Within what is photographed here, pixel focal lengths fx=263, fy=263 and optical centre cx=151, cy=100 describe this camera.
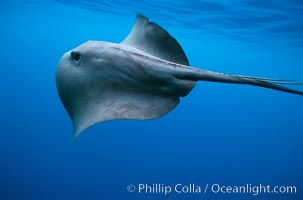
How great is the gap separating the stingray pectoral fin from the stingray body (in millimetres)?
13

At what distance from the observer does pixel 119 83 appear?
3.48 m

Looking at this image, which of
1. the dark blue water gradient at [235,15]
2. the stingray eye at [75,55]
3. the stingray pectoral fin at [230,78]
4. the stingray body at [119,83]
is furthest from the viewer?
the dark blue water gradient at [235,15]

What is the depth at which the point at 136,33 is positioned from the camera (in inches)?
173

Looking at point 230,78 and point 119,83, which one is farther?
point 119,83

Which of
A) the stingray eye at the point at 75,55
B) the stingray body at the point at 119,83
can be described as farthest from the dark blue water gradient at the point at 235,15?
the stingray eye at the point at 75,55

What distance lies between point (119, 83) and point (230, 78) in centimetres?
141

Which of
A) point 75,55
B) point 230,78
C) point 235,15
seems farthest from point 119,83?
point 235,15

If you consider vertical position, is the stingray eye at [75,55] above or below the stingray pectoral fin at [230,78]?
above

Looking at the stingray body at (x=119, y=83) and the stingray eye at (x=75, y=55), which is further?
the stingray eye at (x=75, y=55)

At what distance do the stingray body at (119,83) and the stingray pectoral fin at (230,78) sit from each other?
0.04ft

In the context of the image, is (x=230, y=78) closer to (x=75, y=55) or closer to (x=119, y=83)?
(x=119, y=83)

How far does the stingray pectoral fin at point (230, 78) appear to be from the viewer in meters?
2.93

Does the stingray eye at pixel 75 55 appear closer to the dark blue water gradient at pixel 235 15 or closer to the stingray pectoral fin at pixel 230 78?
the stingray pectoral fin at pixel 230 78

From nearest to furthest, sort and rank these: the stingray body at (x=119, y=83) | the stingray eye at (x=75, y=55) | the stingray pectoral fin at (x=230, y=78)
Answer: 1. the stingray pectoral fin at (x=230, y=78)
2. the stingray body at (x=119, y=83)
3. the stingray eye at (x=75, y=55)
